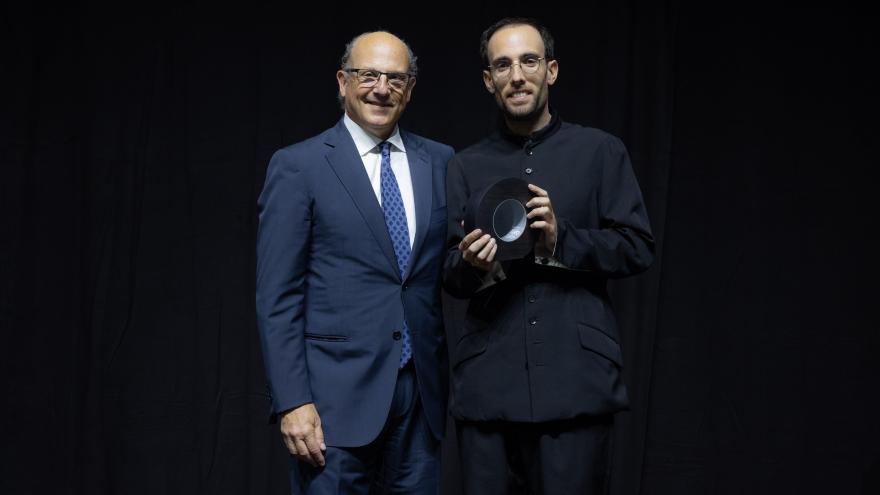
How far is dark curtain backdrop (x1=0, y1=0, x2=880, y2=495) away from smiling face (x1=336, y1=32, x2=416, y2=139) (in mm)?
1202

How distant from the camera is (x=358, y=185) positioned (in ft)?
7.33

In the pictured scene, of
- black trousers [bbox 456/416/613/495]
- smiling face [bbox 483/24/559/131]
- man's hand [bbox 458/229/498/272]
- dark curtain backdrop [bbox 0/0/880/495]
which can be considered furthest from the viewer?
dark curtain backdrop [bbox 0/0/880/495]

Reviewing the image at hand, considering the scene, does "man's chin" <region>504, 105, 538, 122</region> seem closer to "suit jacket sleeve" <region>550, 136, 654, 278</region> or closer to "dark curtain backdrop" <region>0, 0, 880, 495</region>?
"suit jacket sleeve" <region>550, 136, 654, 278</region>

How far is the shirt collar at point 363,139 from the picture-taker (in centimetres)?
230

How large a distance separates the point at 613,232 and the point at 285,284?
73 cm

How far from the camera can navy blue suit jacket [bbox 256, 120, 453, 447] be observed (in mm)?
2166

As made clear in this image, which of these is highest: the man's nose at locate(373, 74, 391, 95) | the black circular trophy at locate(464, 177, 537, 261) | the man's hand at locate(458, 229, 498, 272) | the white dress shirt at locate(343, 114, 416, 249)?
the man's nose at locate(373, 74, 391, 95)

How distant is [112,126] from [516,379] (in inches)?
81.7

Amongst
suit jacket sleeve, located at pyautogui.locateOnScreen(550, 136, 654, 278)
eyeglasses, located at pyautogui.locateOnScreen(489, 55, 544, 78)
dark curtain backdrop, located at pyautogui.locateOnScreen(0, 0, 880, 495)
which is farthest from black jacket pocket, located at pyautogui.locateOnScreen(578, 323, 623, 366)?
dark curtain backdrop, located at pyautogui.locateOnScreen(0, 0, 880, 495)

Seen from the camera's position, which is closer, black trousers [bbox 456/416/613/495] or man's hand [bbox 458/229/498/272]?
man's hand [bbox 458/229/498/272]

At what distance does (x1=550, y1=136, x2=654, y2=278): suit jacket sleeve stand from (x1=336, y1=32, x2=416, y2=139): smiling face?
1.66ft

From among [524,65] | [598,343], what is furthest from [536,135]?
[598,343]

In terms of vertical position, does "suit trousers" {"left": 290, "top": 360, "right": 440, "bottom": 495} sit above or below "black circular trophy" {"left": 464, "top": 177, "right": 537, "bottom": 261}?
below

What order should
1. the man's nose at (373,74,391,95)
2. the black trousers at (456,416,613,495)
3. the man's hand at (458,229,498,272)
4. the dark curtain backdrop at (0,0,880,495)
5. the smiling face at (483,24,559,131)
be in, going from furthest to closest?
the dark curtain backdrop at (0,0,880,495)
the man's nose at (373,74,391,95)
the smiling face at (483,24,559,131)
the black trousers at (456,416,613,495)
the man's hand at (458,229,498,272)
